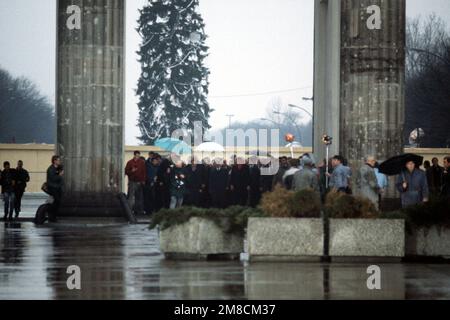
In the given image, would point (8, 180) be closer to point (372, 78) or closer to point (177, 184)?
point (177, 184)

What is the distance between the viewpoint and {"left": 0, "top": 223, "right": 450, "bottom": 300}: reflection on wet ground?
15.2 m

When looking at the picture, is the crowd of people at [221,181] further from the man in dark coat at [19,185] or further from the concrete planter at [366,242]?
the concrete planter at [366,242]

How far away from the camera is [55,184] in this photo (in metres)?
32.6

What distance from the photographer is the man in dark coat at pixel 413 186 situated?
2419 cm

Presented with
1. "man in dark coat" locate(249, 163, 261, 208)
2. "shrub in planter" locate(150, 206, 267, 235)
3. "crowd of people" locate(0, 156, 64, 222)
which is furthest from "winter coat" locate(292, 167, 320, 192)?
"man in dark coat" locate(249, 163, 261, 208)

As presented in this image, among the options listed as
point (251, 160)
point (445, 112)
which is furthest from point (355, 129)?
point (445, 112)

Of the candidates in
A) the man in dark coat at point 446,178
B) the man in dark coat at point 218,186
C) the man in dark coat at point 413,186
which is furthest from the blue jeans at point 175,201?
the man in dark coat at point 413,186

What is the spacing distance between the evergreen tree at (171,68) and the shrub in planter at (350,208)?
74044mm

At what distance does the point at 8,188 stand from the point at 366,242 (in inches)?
780

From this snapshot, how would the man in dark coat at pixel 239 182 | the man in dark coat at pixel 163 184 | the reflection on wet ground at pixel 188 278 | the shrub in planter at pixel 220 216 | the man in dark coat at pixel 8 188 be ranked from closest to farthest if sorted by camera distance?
the reflection on wet ground at pixel 188 278, the shrub in planter at pixel 220 216, the man in dark coat at pixel 8 188, the man in dark coat at pixel 163 184, the man in dark coat at pixel 239 182

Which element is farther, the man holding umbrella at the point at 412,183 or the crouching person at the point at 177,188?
the crouching person at the point at 177,188

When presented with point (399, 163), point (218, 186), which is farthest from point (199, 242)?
point (218, 186)

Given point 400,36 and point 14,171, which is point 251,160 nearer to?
point 14,171
